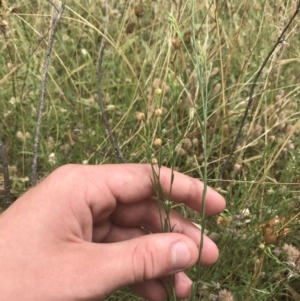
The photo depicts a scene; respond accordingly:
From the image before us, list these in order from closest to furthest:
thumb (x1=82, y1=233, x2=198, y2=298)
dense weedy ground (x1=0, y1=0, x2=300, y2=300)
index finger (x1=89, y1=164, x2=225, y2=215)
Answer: thumb (x1=82, y1=233, x2=198, y2=298), index finger (x1=89, y1=164, x2=225, y2=215), dense weedy ground (x1=0, y1=0, x2=300, y2=300)

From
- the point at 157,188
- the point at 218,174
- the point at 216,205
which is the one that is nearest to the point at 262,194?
the point at 218,174

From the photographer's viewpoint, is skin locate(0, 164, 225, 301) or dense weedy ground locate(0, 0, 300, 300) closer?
skin locate(0, 164, 225, 301)

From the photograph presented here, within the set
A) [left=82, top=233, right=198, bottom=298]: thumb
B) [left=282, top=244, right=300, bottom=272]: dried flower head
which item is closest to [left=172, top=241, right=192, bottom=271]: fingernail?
[left=82, top=233, right=198, bottom=298]: thumb

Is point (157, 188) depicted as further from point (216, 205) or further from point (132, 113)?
point (132, 113)

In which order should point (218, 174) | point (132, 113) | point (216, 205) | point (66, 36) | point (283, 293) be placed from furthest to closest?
point (66, 36)
point (132, 113)
point (218, 174)
point (283, 293)
point (216, 205)

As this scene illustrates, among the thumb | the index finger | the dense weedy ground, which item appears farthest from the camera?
the dense weedy ground

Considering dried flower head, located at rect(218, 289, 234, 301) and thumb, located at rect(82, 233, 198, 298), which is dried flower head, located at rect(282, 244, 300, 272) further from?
thumb, located at rect(82, 233, 198, 298)

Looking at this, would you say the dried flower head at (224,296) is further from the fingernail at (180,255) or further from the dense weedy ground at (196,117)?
the fingernail at (180,255)

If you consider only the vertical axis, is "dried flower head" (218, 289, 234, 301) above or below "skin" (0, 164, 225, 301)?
below
